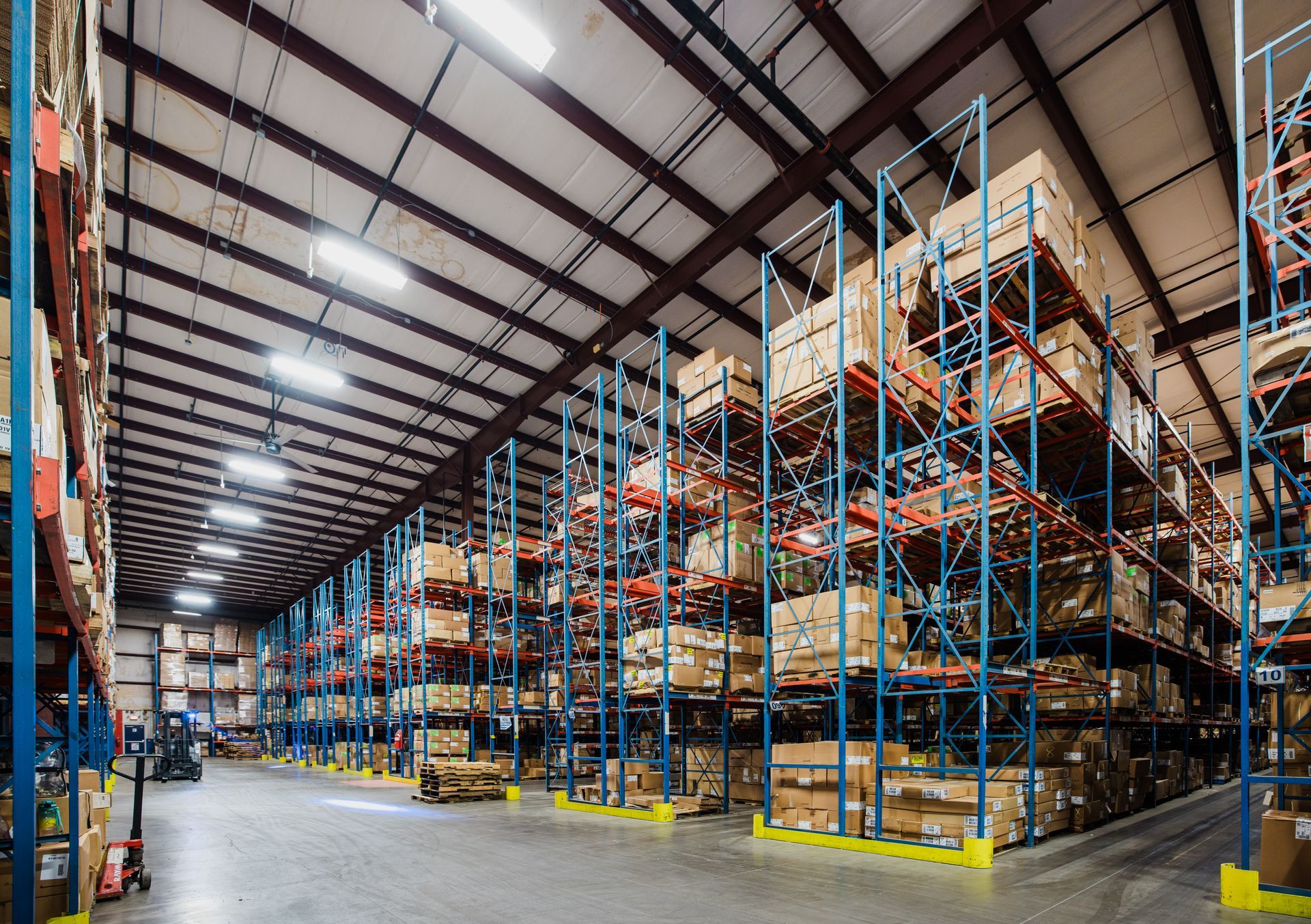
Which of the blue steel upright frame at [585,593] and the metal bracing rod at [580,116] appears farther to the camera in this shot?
the blue steel upright frame at [585,593]

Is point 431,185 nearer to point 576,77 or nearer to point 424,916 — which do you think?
point 576,77

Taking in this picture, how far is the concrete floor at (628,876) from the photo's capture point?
5441 mm

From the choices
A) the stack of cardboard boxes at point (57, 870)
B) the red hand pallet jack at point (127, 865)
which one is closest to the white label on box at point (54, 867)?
the stack of cardboard boxes at point (57, 870)

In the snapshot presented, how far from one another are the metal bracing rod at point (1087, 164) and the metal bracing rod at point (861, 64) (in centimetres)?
132

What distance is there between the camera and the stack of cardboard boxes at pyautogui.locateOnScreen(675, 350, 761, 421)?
1127 centimetres

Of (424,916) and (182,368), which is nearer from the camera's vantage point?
(424,916)

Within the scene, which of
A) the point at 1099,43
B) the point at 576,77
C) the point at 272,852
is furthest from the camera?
the point at 576,77

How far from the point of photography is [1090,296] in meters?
9.42

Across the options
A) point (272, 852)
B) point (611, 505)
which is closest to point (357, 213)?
point (611, 505)

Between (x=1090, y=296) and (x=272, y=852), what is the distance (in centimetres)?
1147

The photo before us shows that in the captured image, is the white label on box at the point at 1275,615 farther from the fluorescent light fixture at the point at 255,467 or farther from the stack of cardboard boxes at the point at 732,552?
the fluorescent light fixture at the point at 255,467

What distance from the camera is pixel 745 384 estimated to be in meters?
11.5

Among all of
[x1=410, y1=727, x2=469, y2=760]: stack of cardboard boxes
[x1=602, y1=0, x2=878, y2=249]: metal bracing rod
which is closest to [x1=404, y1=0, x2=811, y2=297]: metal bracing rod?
[x1=602, y1=0, x2=878, y2=249]: metal bracing rod

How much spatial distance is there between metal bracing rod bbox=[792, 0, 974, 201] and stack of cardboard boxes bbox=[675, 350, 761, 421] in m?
3.81
